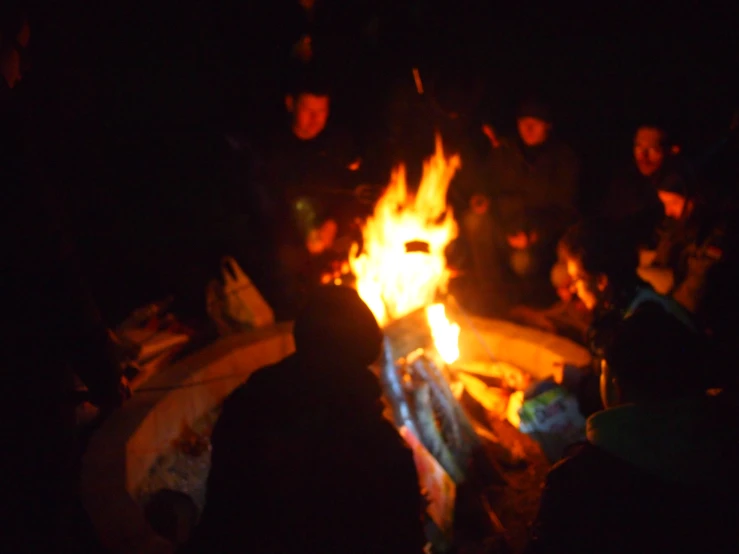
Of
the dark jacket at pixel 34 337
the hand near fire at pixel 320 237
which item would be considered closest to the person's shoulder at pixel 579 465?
the dark jacket at pixel 34 337

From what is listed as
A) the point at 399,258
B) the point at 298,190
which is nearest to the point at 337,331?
the point at 399,258

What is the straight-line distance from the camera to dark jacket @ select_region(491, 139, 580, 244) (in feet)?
20.9

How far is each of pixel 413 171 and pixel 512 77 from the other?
2182 millimetres

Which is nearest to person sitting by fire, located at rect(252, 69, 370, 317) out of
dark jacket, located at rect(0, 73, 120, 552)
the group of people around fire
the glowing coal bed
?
the glowing coal bed

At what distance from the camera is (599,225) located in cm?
388

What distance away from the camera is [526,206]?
6637 mm

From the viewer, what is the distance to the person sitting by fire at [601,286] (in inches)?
137

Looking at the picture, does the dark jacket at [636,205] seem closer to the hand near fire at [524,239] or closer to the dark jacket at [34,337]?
the hand near fire at [524,239]

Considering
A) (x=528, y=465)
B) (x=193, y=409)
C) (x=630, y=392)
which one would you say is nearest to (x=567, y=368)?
(x=528, y=465)

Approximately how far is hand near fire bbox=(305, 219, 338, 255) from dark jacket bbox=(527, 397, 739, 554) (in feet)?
14.2

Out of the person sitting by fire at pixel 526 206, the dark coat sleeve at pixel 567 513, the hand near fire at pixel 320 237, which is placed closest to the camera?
the dark coat sleeve at pixel 567 513

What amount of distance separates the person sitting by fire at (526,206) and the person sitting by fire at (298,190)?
192 centimetres

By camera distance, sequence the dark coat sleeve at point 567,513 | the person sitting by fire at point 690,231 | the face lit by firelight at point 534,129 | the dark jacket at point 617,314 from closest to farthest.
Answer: the dark coat sleeve at point 567,513
the dark jacket at point 617,314
the person sitting by fire at point 690,231
the face lit by firelight at point 534,129

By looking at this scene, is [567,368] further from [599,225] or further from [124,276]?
[124,276]
